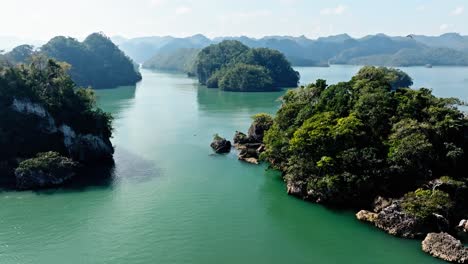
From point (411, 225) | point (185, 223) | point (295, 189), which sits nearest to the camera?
point (411, 225)

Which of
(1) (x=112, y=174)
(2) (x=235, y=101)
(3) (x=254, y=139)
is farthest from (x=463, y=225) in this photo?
(2) (x=235, y=101)

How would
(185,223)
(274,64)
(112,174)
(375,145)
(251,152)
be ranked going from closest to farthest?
(185,223) < (375,145) < (112,174) < (251,152) < (274,64)

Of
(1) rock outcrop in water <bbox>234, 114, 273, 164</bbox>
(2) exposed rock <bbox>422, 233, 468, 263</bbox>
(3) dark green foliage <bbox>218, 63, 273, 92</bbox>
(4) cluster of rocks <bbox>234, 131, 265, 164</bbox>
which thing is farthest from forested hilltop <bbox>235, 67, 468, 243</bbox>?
(3) dark green foliage <bbox>218, 63, 273, 92</bbox>

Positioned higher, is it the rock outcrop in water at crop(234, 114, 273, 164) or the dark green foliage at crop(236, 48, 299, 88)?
the dark green foliage at crop(236, 48, 299, 88)

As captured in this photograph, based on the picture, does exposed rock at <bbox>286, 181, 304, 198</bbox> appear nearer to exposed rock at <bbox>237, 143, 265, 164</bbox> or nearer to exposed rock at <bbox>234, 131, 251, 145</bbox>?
exposed rock at <bbox>237, 143, 265, 164</bbox>

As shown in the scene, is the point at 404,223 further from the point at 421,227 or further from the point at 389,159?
the point at 389,159

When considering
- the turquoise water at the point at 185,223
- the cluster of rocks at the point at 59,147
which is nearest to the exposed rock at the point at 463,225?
the turquoise water at the point at 185,223

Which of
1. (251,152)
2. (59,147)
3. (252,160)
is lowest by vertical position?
(252,160)
